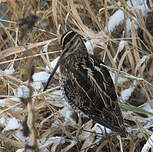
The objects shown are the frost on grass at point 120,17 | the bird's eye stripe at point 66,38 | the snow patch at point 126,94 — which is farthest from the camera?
the frost on grass at point 120,17

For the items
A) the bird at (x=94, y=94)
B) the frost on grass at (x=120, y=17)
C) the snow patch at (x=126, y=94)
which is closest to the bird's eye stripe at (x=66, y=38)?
the bird at (x=94, y=94)

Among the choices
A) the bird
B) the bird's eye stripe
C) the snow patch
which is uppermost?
the bird's eye stripe

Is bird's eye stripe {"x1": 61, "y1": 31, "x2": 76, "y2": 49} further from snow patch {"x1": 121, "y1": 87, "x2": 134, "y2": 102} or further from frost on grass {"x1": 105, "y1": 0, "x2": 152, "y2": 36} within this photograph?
frost on grass {"x1": 105, "y1": 0, "x2": 152, "y2": 36}

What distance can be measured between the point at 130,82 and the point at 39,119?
0.62m

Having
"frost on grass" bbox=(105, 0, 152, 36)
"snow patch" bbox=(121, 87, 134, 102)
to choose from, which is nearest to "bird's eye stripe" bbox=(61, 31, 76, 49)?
"snow patch" bbox=(121, 87, 134, 102)

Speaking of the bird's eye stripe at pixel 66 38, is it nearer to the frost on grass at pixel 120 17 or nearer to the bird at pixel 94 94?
the bird at pixel 94 94

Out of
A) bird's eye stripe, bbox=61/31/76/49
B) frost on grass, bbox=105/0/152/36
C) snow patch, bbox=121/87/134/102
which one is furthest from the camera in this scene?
frost on grass, bbox=105/0/152/36

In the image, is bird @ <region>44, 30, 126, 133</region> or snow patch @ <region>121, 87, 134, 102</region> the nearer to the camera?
bird @ <region>44, 30, 126, 133</region>

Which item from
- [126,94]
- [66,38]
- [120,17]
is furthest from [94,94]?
[120,17]

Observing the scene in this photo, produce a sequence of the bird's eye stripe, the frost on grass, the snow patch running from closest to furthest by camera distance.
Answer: the bird's eye stripe < the snow patch < the frost on grass

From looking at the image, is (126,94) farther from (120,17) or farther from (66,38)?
(66,38)

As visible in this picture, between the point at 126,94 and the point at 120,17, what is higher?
the point at 120,17

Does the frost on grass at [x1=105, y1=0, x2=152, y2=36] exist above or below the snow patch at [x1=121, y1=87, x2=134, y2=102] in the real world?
above

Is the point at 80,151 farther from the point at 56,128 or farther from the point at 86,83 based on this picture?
the point at 86,83
